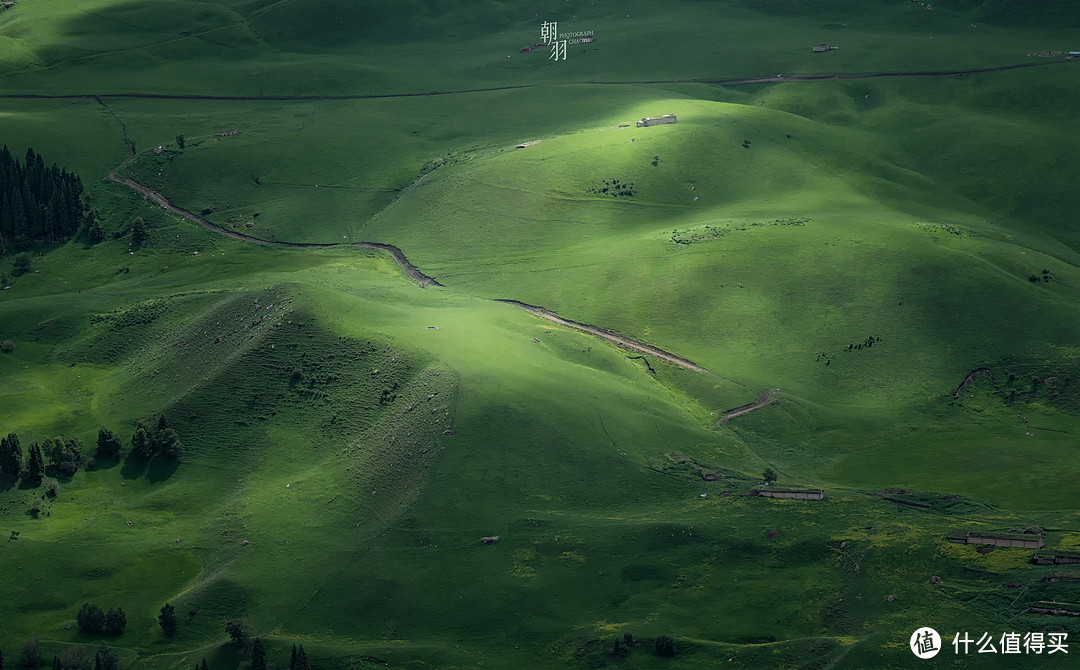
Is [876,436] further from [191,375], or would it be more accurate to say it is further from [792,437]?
[191,375]

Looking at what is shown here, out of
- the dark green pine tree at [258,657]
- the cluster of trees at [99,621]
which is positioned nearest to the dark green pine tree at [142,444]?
the cluster of trees at [99,621]

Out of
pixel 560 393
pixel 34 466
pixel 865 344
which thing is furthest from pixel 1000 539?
pixel 34 466

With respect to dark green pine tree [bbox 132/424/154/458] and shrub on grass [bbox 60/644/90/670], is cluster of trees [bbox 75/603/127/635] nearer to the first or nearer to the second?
shrub on grass [bbox 60/644/90/670]

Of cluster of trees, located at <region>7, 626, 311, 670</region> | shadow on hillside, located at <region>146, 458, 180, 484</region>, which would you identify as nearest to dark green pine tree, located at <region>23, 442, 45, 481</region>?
shadow on hillside, located at <region>146, 458, 180, 484</region>

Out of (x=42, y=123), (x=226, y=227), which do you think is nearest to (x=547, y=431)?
(x=226, y=227)

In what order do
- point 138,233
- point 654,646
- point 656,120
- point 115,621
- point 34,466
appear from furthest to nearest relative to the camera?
point 656,120, point 138,233, point 34,466, point 115,621, point 654,646

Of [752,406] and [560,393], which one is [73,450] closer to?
[560,393]
